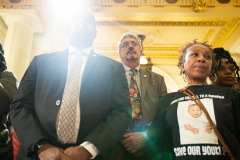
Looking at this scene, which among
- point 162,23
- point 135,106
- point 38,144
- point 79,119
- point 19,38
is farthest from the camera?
point 162,23

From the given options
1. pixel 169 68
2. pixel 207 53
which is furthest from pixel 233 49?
pixel 207 53

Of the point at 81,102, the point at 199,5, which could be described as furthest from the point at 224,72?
the point at 199,5

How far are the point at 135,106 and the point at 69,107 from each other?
84cm

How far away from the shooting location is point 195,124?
4.59ft

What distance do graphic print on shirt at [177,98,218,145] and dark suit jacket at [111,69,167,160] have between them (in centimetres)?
42

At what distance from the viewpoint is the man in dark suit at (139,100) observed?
63.6 inches

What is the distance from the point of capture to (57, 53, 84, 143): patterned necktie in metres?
1.20

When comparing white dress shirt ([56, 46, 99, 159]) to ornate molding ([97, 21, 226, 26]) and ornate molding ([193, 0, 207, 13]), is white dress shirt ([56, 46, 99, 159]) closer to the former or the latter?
ornate molding ([193, 0, 207, 13])

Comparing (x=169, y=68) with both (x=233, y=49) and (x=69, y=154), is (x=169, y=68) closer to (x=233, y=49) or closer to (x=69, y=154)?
(x=233, y=49)

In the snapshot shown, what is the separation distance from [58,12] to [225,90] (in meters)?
4.74

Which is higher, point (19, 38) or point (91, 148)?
point (19, 38)

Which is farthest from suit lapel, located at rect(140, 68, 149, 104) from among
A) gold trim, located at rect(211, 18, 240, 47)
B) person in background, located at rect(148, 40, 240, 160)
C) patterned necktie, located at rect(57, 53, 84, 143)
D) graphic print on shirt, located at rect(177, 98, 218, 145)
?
gold trim, located at rect(211, 18, 240, 47)

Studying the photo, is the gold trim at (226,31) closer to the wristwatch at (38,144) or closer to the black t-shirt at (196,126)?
the black t-shirt at (196,126)

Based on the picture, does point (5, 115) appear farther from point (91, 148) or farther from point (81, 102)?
point (91, 148)
